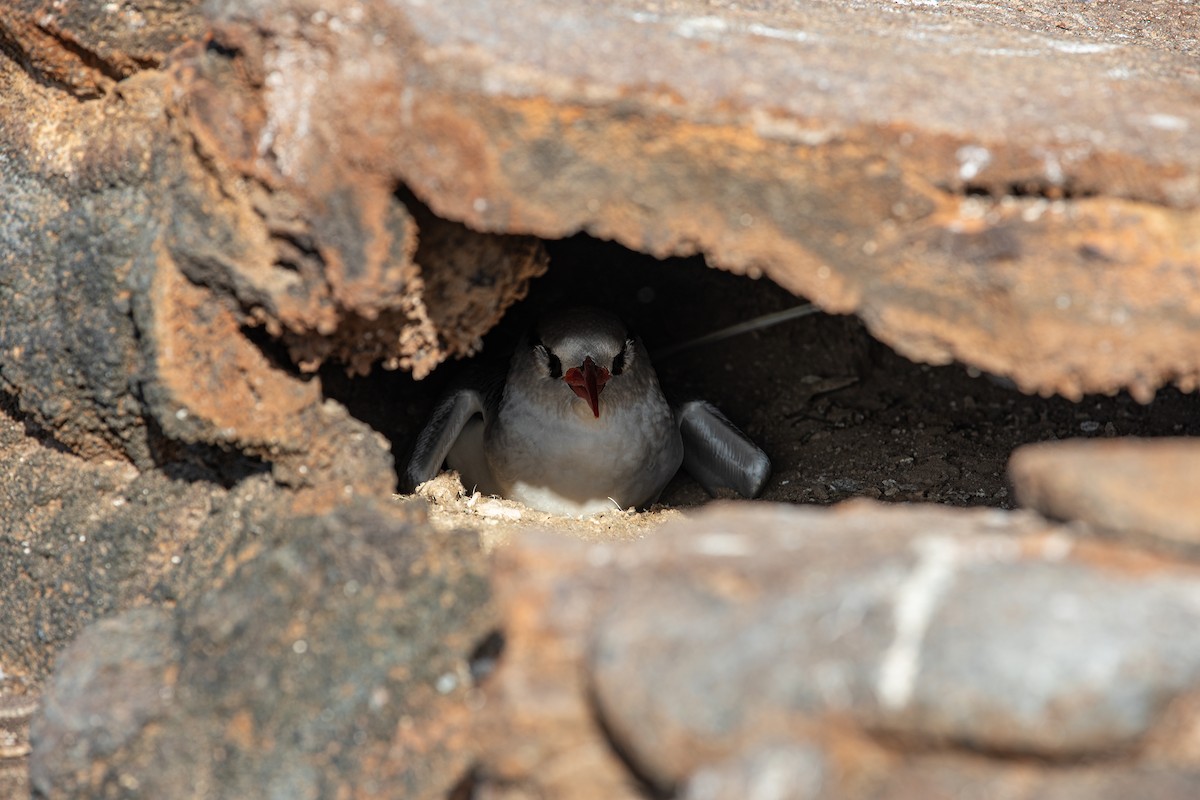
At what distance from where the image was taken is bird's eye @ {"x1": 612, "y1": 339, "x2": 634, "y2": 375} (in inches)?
185

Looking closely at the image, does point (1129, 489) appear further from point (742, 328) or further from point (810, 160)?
point (742, 328)

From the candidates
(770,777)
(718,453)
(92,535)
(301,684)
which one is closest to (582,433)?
(718,453)

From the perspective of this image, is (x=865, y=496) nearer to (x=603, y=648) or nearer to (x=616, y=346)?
(x=616, y=346)

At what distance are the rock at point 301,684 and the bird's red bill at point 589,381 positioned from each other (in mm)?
1725

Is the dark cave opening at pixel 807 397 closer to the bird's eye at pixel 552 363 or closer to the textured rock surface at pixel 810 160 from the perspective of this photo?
the bird's eye at pixel 552 363

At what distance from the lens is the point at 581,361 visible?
458cm

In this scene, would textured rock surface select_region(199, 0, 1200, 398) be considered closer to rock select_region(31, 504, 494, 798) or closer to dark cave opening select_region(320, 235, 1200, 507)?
rock select_region(31, 504, 494, 798)

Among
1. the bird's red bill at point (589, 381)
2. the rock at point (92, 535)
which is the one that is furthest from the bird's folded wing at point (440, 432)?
the rock at point (92, 535)

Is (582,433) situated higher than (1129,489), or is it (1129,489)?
(1129,489)

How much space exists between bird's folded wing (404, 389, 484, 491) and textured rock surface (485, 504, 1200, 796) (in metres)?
2.63

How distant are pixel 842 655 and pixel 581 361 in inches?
113

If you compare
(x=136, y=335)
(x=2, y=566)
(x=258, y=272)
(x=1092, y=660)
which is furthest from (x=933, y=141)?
(x=2, y=566)

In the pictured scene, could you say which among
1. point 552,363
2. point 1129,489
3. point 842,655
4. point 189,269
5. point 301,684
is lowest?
point 552,363

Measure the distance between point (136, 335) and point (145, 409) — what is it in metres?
0.22
